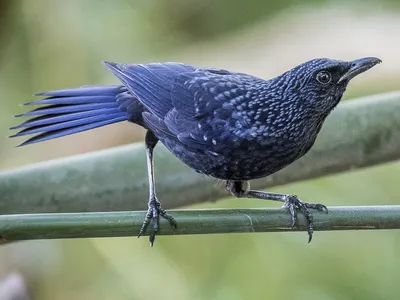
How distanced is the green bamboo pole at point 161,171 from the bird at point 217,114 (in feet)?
0.19

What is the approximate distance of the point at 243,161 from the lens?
1745mm

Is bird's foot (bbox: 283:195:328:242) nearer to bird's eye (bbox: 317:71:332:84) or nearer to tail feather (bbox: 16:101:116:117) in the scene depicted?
bird's eye (bbox: 317:71:332:84)

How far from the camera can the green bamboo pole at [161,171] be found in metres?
1.71

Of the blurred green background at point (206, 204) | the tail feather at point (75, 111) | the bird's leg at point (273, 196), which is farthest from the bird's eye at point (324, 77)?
the blurred green background at point (206, 204)

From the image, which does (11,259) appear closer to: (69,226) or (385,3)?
(69,226)

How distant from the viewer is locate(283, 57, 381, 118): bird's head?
159cm

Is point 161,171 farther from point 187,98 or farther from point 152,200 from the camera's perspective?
point 187,98

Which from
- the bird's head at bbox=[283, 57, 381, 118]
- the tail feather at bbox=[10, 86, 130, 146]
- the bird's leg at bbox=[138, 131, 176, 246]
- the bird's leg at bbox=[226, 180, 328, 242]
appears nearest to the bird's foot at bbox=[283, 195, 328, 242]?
the bird's leg at bbox=[226, 180, 328, 242]

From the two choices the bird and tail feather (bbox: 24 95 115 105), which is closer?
the bird

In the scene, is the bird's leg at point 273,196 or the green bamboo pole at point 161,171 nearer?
the green bamboo pole at point 161,171

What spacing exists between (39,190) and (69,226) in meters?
0.48

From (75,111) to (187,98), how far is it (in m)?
0.42

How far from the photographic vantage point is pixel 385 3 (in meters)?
3.38

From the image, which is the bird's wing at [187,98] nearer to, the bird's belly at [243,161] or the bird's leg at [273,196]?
the bird's belly at [243,161]
